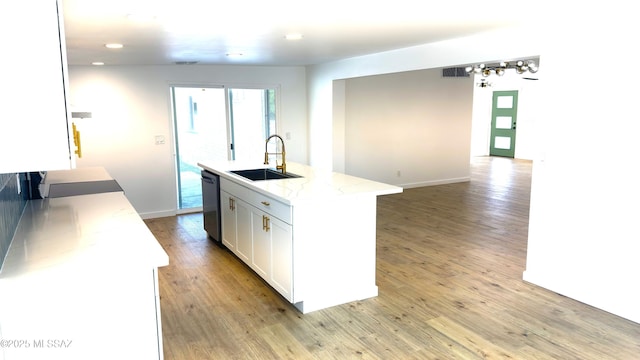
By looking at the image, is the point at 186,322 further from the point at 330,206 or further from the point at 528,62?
the point at 528,62

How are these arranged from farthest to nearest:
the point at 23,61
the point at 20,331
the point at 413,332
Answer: the point at 413,332
the point at 20,331
the point at 23,61

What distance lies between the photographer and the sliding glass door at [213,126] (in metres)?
6.40

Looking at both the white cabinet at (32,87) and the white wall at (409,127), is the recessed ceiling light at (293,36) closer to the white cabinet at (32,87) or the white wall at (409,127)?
the white cabinet at (32,87)

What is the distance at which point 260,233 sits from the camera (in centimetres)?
359

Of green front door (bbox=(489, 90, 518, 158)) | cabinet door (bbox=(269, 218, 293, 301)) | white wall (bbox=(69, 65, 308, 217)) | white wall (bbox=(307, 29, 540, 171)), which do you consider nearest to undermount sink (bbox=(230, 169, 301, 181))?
cabinet door (bbox=(269, 218, 293, 301))

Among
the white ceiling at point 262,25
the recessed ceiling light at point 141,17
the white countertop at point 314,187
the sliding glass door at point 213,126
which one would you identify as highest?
the white ceiling at point 262,25

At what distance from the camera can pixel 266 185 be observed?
349 centimetres

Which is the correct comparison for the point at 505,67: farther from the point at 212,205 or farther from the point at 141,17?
the point at 141,17

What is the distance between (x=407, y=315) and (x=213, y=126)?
4409mm

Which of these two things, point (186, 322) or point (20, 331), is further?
point (186, 322)

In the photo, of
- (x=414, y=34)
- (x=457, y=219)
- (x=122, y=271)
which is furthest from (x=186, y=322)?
(x=457, y=219)

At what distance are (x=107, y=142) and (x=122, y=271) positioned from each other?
4566 mm

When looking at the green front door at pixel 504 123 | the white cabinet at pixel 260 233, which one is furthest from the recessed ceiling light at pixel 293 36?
the green front door at pixel 504 123

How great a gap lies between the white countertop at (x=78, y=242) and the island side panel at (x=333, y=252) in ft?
3.73
